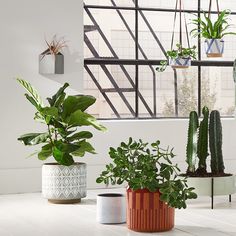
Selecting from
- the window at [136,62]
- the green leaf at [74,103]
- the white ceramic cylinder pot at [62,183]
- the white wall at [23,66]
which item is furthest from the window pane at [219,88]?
the white ceramic cylinder pot at [62,183]

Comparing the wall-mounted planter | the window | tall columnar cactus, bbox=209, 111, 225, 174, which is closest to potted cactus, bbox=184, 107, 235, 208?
tall columnar cactus, bbox=209, 111, 225, 174

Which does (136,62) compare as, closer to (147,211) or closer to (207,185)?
(207,185)

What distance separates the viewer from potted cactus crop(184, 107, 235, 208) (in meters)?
5.14

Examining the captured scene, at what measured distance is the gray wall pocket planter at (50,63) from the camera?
6047 millimetres

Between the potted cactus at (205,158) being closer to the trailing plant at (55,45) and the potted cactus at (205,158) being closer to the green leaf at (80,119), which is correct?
the green leaf at (80,119)

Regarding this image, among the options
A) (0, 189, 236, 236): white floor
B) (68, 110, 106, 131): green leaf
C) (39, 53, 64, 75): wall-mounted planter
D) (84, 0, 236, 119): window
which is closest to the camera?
(0, 189, 236, 236): white floor

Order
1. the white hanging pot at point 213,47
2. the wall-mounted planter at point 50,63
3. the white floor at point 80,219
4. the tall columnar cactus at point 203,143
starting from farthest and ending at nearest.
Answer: the white hanging pot at point 213,47
the wall-mounted planter at point 50,63
the tall columnar cactus at point 203,143
the white floor at point 80,219

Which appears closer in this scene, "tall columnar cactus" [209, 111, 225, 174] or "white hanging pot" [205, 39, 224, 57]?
"tall columnar cactus" [209, 111, 225, 174]

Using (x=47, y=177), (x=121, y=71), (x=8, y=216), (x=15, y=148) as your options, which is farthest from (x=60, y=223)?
(x=121, y=71)

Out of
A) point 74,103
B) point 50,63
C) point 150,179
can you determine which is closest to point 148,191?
point 150,179

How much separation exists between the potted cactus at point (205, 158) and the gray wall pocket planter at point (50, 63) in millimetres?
1429

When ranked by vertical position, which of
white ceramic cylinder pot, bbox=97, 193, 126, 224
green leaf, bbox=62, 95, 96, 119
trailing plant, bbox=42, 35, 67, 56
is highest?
trailing plant, bbox=42, 35, 67, 56

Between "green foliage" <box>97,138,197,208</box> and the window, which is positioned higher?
the window

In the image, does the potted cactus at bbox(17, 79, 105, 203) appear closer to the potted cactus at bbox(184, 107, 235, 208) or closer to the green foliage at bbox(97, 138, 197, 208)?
the potted cactus at bbox(184, 107, 235, 208)
